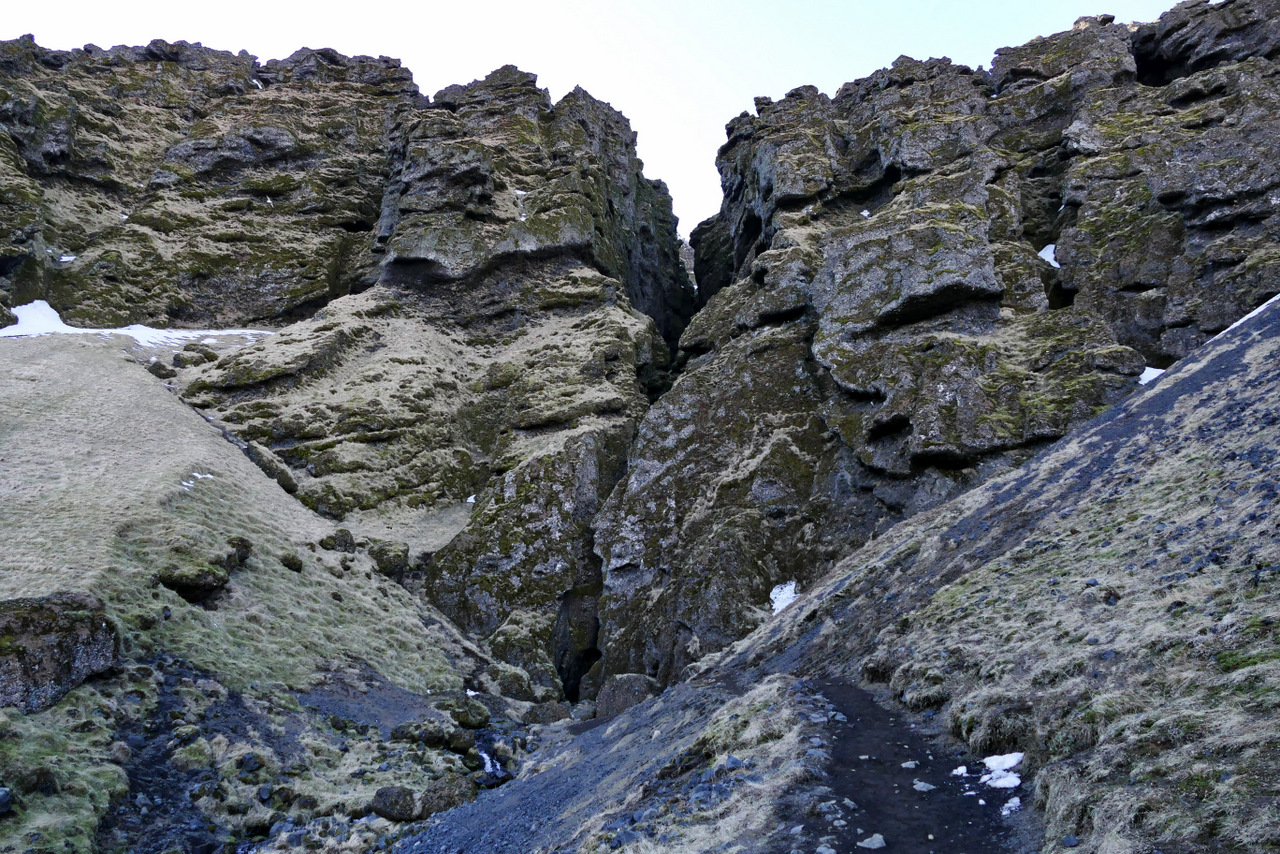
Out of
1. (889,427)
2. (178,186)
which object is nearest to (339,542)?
(889,427)

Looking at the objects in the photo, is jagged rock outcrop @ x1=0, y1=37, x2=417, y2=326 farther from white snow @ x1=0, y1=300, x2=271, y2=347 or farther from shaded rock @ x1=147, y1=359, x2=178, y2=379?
shaded rock @ x1=147, y1=359, x2=178, y2=379

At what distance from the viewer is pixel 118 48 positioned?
7738 cm

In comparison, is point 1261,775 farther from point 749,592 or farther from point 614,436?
point 614,436

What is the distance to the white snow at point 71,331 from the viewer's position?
158ft

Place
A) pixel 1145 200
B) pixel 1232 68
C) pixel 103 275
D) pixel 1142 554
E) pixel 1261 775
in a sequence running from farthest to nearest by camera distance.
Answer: pixel 103 275 → pixel 1232 68 → pixel 1145 200 → pixel 1142 554 → pixel 1261 775

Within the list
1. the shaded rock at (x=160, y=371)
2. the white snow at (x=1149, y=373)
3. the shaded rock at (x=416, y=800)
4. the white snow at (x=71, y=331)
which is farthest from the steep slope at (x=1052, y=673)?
the white snow at (x=71, y=331)

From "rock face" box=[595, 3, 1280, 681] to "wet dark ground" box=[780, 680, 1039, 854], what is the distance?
18251 millimetres

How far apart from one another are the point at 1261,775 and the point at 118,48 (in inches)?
4128

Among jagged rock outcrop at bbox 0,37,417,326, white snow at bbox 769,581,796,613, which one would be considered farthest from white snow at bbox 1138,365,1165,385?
jagged rock outcrop at bbox 0,37,417,326

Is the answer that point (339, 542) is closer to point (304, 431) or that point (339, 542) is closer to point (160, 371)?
point (304, 431)

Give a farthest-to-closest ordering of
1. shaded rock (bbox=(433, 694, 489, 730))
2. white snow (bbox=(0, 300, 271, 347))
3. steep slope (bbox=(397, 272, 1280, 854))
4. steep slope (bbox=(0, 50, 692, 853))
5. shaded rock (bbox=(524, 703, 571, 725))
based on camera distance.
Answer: white snow (bbox=(0, 300, 271, 347))
shaded rock (bbox=(524, 703, 571, 725))
shaded rock (bbox=(433, 694, 489, 730))
steep slope (bbox=(0, 50, 692, 853))
steep slope (bbox=(397, 272, 1280, 854))

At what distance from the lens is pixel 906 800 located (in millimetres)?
8891

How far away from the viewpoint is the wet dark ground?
7.79 m

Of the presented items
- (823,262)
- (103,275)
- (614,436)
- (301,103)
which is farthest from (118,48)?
(823,262)
